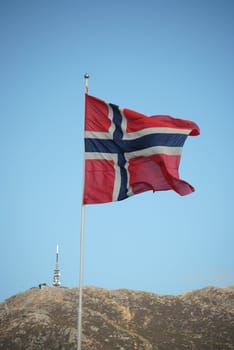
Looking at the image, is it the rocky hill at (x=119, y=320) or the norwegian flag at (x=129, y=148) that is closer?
Result: the norwegian flag at (x=129, y=148)

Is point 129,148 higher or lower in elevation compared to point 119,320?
higher

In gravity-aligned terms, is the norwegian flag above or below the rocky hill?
above

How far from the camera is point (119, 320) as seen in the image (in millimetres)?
46125

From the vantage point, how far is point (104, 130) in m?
17.8

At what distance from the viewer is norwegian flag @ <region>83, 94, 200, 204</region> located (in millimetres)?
17453

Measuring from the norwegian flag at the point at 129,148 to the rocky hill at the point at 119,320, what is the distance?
24851 mm

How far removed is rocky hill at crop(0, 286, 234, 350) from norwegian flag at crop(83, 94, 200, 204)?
81.5ft

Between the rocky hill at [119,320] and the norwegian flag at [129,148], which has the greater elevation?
the norwegian flag at [129,148]

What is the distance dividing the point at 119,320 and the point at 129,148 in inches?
1276

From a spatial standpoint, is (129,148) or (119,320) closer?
(129,148)

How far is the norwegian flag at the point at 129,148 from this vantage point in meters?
17.5

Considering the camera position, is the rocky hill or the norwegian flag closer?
the norwegian flag

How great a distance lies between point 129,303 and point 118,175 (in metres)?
37.1

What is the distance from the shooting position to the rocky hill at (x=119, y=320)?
39.8 metres
